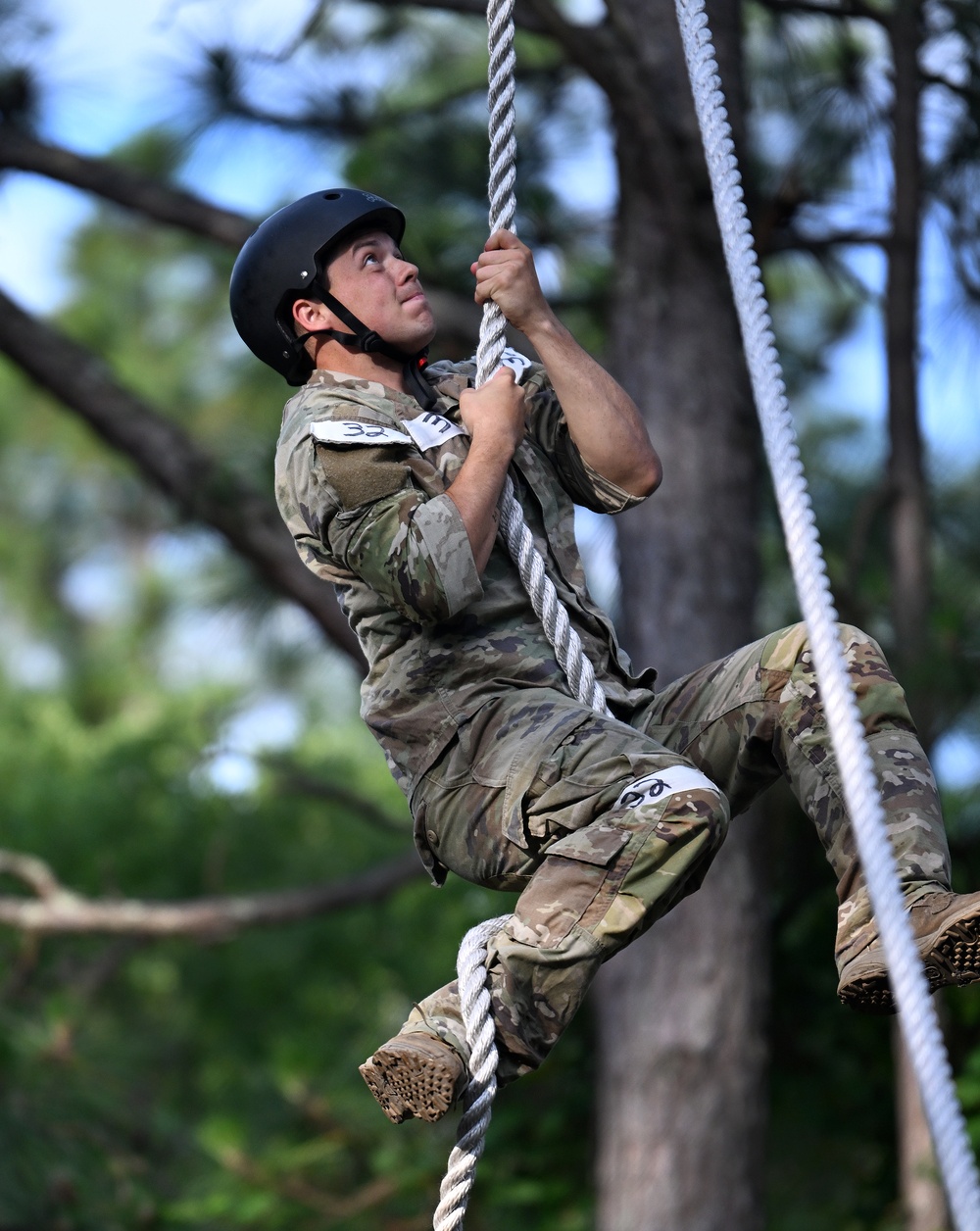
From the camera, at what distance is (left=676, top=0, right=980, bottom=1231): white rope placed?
183cm

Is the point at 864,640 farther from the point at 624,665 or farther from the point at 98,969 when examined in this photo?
the point at 98,969

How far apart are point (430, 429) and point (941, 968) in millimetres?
1081

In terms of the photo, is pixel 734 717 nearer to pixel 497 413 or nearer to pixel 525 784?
pixel 525 784

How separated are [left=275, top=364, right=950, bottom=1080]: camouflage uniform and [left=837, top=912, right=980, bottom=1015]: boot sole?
0.07 m

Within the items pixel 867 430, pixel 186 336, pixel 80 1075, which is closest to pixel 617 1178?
pixel 80 1075

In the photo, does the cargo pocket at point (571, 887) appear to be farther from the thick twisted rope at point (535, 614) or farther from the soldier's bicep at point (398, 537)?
the soldier's bicep at point (398, 537)

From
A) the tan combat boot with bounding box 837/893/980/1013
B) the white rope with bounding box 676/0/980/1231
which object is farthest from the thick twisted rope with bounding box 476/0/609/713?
the tan combat boot with bounding box 837/893/980/1013

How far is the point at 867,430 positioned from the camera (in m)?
10.6

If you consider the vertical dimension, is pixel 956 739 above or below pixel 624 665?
above

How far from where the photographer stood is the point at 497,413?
2541mm

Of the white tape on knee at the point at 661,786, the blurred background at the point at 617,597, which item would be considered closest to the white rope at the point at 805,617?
the white tape on knee at the point at 661,786

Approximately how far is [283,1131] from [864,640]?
589 cm

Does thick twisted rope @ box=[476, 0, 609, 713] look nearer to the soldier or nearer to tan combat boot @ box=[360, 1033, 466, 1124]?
the soldier

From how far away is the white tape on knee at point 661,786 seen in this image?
7.75 ft
